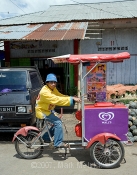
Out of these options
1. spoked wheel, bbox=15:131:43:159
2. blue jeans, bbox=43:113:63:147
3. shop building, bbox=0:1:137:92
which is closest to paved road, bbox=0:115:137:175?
spoked wheel, bbox=15:131:43:159

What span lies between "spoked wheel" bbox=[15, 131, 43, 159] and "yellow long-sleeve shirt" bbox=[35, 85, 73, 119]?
48cm

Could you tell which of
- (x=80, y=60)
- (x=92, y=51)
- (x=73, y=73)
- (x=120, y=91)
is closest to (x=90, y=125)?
(x=80, y=60)

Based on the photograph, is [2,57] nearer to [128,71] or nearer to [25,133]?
[128,71]

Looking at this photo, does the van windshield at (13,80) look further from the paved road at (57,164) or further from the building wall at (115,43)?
the building wall at (115,43)

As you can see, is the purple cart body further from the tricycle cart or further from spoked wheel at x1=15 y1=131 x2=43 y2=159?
spoked wheel at x1=15 y1=131 x2=43 y2=159

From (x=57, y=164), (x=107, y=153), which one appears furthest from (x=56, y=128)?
(x=107, y=153)

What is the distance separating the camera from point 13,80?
5898mm

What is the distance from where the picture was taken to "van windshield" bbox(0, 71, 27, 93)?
5.72 metres

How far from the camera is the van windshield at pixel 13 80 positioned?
18.8 feet

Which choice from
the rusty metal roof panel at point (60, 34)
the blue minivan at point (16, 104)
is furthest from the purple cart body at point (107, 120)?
the rusty metal roof panel at point (60, 34)

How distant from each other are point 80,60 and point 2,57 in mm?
8121

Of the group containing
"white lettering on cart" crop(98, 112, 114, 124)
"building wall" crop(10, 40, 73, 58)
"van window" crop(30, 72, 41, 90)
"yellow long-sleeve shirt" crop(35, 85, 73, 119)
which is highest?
"building wall" crop(10, 40, 73, 58)

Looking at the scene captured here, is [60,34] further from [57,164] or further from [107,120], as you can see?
[57,164]

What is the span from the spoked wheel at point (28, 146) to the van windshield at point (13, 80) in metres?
1.62
